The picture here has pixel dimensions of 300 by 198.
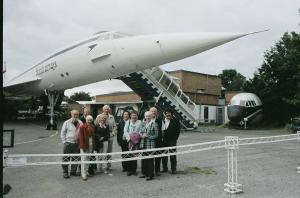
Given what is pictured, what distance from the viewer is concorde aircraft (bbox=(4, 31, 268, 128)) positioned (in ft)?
38.8

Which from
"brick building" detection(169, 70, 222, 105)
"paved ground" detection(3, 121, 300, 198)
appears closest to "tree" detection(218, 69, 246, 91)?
"brick building" detection(169, 70, 222, 105)

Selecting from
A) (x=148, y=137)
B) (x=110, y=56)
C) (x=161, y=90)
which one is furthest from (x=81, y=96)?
(x=148, y=137)

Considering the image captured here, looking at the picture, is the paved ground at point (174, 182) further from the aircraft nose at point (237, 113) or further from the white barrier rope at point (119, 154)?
the aircraft nose at point (237, 113)

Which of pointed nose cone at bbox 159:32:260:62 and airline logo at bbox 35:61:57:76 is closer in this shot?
pointed nose cone at bbox 159:32:260:62

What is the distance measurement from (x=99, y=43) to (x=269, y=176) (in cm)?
1031

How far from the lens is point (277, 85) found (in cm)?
3244

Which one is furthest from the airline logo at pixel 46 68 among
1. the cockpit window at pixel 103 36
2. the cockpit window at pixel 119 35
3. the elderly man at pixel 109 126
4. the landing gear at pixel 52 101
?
the elderly man at pixel 109 126

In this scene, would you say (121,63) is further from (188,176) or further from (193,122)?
(193,122)

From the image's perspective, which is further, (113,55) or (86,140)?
(113,55)

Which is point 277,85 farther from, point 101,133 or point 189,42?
point 101,133

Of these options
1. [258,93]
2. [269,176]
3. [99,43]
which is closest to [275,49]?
[258,93]

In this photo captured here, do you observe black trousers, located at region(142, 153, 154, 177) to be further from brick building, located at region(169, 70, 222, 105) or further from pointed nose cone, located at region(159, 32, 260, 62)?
brick building, located at region(169, 70, 222, 105)

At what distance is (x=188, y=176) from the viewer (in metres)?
7.75

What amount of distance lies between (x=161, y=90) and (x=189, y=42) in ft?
29.1
